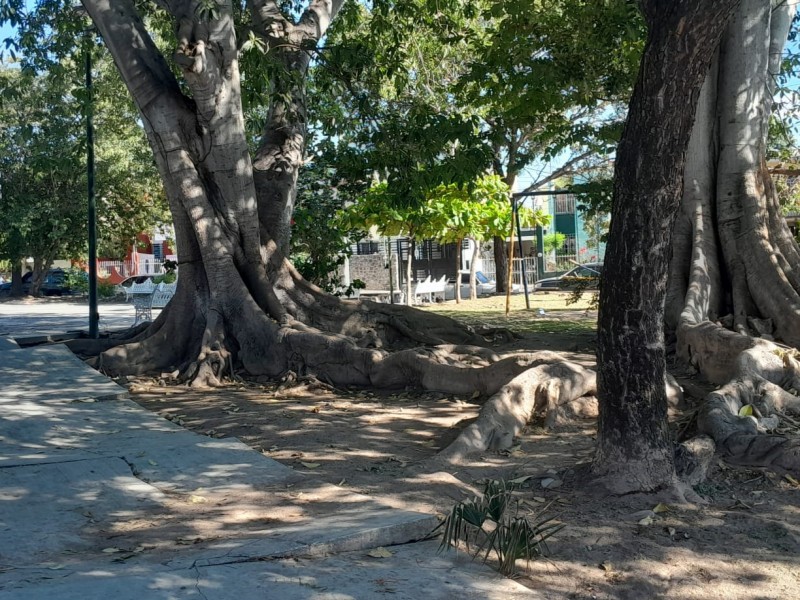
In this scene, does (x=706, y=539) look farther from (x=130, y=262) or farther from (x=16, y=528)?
(x=130, y=262)

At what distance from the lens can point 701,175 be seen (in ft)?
35.7

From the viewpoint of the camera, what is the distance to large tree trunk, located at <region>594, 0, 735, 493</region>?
4980mm

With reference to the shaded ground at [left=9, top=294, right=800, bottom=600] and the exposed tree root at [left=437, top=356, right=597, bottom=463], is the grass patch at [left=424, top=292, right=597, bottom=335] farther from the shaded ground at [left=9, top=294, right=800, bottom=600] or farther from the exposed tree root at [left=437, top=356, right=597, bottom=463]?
the exposed tree root at [left=437, top=356, right=597, bottom=463]

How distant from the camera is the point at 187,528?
195 inches

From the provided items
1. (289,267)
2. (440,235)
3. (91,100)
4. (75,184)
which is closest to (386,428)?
(289,267)

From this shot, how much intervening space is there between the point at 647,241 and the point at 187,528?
314 cm

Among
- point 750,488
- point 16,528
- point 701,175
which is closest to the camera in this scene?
point 16,528

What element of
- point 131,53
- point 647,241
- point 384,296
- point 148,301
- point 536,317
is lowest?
point 536,317

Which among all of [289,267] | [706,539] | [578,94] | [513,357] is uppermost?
[578,94]

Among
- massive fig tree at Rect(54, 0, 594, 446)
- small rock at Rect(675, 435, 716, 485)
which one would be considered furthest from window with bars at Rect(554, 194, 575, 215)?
small rock at Rect(675, 435, 716, 485)

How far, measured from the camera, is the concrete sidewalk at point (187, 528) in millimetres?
3932

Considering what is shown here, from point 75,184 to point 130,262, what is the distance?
60.8ft

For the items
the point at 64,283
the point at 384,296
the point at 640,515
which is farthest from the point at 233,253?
the point at 64,283

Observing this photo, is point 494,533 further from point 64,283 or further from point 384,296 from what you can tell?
point 64,283
